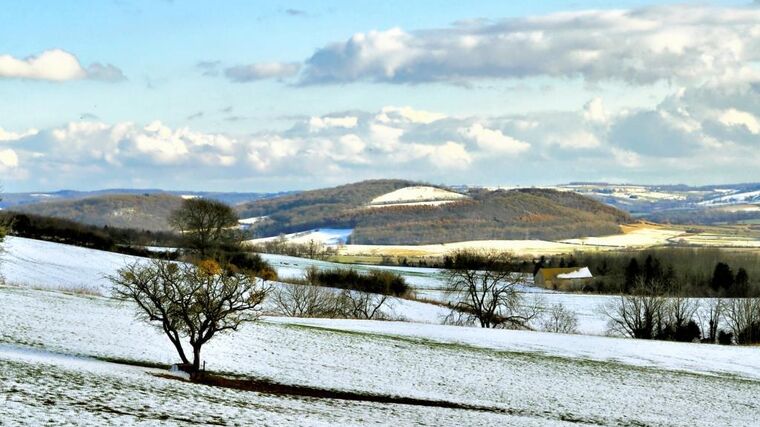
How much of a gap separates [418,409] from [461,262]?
5208cm

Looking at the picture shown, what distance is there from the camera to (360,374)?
37438 mm

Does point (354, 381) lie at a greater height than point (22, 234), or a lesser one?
lesser

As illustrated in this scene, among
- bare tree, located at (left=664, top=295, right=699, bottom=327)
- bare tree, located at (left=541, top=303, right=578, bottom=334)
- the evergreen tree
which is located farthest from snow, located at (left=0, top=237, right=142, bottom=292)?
the evergreen tree

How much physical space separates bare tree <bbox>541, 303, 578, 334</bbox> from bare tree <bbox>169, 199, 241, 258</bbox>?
35774mm

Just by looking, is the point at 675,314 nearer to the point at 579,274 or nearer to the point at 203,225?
the point at 203,225

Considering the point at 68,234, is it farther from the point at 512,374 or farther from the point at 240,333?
the point at 512,374

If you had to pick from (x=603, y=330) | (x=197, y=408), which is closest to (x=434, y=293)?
(x=603, y=330)

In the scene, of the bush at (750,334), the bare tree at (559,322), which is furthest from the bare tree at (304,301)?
the bush at (750,334)

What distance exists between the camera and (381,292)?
A: 3647 inches

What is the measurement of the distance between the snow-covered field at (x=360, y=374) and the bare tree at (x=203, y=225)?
3345cm

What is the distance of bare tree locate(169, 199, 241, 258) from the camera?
89.7 meters

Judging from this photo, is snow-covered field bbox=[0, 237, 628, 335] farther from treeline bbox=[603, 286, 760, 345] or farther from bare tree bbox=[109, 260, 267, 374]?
bare tree bbox=[109, 260, 267, 374]

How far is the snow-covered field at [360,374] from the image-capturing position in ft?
76.9

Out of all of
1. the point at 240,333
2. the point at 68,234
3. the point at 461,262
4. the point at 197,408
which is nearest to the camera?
the point at 197,408
